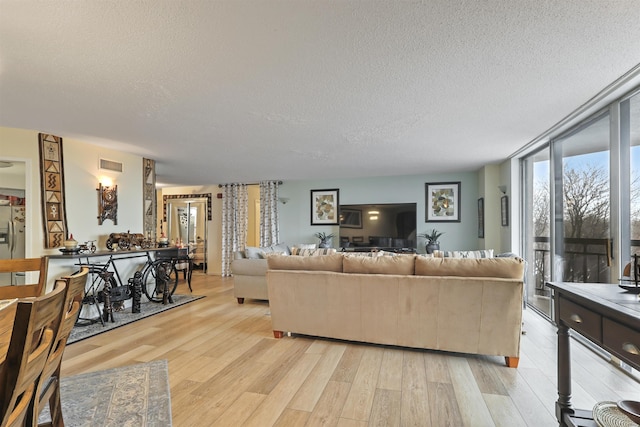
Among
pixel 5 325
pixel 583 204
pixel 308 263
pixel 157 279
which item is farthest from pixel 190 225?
pixel 583 204

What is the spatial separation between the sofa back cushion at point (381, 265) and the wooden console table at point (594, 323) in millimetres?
1265

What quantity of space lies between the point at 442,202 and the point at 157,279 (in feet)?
18.7

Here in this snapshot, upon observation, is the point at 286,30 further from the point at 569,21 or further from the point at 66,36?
the point at 569,21

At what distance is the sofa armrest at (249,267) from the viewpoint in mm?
4691

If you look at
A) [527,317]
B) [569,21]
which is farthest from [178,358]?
[527,317]

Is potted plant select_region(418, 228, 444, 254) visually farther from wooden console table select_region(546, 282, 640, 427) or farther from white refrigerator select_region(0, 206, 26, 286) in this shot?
white refrigerator select_region(0, 206, 26, 286)

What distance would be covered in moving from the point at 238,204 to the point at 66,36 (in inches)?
245

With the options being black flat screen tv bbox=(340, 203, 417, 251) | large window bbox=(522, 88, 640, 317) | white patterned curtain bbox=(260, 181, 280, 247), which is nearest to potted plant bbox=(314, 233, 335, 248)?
black flat screen tv bbox=(340, 203, 417, 251)

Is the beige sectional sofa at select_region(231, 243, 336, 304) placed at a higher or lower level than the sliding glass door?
lower

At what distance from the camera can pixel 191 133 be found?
11.9 feet

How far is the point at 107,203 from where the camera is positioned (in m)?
4.40

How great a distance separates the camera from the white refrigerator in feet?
15.8

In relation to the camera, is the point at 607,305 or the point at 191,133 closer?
the point at 607,305

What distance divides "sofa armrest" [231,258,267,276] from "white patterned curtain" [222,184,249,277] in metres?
3.01
